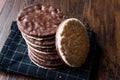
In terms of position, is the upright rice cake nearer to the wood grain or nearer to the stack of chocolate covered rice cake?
the stack of chocolate covered rice cake

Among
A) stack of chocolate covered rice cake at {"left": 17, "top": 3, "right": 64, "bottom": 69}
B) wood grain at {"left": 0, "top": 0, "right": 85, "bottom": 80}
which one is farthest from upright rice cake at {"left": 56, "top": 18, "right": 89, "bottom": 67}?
wood grain at {"left": 0, "top": 0, "right": 85, "bottom": 80}

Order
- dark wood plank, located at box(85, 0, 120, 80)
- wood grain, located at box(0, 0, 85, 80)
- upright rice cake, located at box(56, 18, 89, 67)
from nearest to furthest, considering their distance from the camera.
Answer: upright rice cake, located at box(56, 18, 89, 67)
dark wood plank, located at box(85, 0, 120, 80)
wood grain, located at box(0, 0, 85, 80)

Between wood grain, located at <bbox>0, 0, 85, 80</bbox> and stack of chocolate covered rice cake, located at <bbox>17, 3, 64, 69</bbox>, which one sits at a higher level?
wood grain, located at <bbox>0, 0, 85, 80</bbox>

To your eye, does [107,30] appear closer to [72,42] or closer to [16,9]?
[72,42]

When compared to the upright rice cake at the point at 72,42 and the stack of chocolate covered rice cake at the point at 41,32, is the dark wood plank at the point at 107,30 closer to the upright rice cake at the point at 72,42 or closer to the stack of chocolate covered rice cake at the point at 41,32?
the upright rice cake at the point at 72,42

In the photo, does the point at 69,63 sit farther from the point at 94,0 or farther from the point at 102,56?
the point at 94,0

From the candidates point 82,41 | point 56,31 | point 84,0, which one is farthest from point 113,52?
point 84,0

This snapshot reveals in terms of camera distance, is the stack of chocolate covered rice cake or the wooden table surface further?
the wooden table surface

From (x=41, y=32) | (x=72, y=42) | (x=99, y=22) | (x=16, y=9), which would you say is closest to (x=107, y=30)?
(x=99, y=22)
